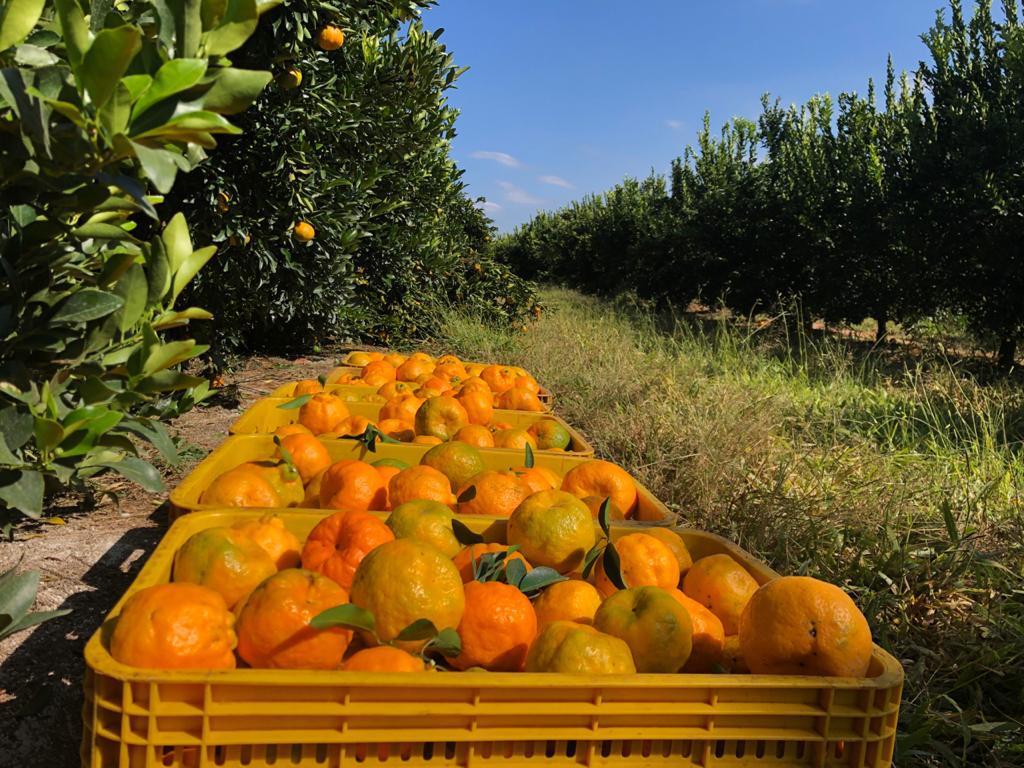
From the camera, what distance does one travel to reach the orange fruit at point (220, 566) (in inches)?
51.9

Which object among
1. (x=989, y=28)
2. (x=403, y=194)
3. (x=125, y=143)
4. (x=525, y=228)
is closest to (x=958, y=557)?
(x=125, y=143)

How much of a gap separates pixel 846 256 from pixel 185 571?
12617 millimetres

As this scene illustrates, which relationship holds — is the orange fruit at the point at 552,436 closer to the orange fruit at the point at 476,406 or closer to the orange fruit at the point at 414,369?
the orange fruit at the point at 476,406

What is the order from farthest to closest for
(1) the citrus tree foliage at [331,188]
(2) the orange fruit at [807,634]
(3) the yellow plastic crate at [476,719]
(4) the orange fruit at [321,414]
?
(1) the citrus tree foliage at [331,188]
(4) the orange fruit at [321,414]
(2) the orange fruit at [807,634]
(3) the yellow plastic crate at [476,719]

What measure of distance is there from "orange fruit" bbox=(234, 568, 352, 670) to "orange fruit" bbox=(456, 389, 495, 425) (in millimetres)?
1637

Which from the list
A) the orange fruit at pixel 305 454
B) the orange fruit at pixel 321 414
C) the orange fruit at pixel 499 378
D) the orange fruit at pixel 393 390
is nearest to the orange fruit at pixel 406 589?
the orange fruit at pixel 305 454

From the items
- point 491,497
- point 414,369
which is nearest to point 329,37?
point 414,369

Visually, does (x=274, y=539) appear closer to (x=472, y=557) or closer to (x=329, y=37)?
(x=472, y=557)

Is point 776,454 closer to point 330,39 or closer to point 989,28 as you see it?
point 330,39

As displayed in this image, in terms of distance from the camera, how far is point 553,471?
2355mm

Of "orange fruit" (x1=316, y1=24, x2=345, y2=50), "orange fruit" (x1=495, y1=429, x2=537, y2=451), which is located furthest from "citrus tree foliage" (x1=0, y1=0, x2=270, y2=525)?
"orange fruit" (x1=316, y1=24, x2=345, y2=50)

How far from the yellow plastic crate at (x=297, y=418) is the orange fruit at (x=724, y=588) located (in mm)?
877

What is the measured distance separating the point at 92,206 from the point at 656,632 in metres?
1.12

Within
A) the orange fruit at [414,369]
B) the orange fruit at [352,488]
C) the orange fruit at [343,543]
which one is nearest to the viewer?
the orange fruit at [343,543]
